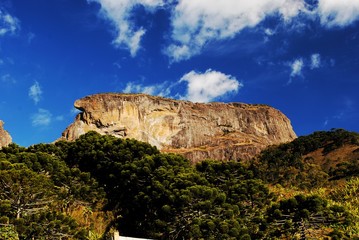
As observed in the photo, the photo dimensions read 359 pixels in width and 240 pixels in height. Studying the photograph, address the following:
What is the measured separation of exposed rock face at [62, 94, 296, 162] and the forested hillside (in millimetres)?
82836

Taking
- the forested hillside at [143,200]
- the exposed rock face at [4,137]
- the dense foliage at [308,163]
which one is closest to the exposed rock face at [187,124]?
the dense foliage at [308,163]

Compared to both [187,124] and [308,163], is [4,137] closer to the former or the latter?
[308,163]

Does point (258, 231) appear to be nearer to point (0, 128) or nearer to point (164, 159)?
point (164, 159)

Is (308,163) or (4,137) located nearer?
(4,137)

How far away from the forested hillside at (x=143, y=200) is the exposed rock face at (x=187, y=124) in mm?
82836

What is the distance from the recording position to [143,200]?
67.3ft

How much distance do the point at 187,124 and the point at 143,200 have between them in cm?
11046

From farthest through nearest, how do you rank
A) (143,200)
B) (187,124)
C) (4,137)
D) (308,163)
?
(187,124)
(308,163)
(4,137)
(143,200)

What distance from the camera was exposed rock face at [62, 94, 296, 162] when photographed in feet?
370

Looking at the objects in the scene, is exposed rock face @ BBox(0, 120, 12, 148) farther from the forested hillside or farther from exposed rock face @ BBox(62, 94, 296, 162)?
exposed rock face @ BBox(62, 94, 296, 162)

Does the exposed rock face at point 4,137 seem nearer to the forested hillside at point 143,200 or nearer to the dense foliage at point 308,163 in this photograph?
the dense foliage at point 308,163

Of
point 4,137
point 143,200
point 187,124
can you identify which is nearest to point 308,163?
point 4,137

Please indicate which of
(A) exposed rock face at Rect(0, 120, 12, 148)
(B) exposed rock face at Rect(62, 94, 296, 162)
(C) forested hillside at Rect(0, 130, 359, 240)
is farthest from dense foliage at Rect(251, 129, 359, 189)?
(B) exposed rock face at Rect(62, 94, 296, 162)

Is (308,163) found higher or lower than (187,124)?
lower
